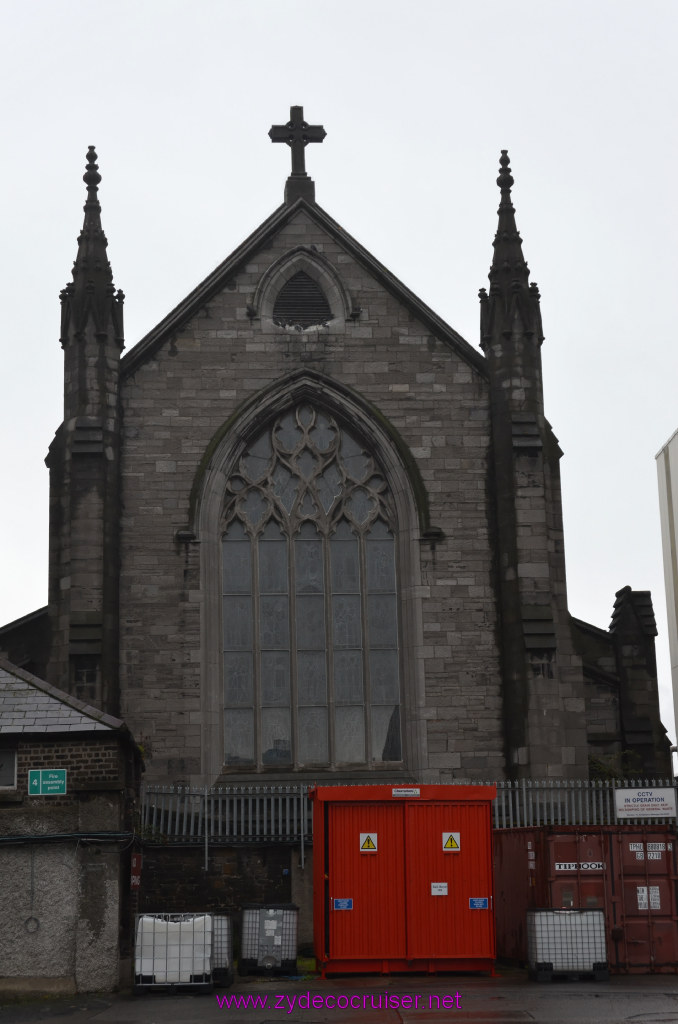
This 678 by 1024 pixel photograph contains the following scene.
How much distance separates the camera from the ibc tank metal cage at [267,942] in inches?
712

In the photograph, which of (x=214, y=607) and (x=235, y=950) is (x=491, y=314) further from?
(x=235, y=950)

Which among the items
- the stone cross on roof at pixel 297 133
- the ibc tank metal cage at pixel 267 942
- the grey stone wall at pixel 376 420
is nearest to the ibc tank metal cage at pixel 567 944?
the ibc tank metal cage at pixel 267 942

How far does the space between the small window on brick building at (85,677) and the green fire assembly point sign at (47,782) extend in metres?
6.14

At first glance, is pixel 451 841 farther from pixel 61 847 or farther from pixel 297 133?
pixel 297 133

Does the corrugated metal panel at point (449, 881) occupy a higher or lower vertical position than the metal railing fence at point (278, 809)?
lower

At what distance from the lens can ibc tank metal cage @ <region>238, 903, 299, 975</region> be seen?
1809cm

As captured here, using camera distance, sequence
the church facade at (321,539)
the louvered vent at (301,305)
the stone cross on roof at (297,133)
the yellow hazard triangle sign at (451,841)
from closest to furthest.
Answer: the yellow hazard triangle sign at (451,841), the church facade at (321,539), the louvered vent at (301,305), the stone cross on roof at (297,133)

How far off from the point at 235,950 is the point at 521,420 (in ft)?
32.5

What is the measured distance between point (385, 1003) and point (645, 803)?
289 inches

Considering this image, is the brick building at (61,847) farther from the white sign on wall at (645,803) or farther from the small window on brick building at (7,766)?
the white sign on wall at (645,803)

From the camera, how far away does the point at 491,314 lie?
25.9m

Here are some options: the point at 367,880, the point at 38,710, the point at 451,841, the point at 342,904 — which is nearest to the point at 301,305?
the point at 38,710

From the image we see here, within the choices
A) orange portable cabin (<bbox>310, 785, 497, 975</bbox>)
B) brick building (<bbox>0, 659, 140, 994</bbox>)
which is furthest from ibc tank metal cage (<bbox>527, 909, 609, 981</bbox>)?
brick building (<bbox>0, 659, 140, 994</bbox>)

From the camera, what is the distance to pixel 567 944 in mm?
17578
